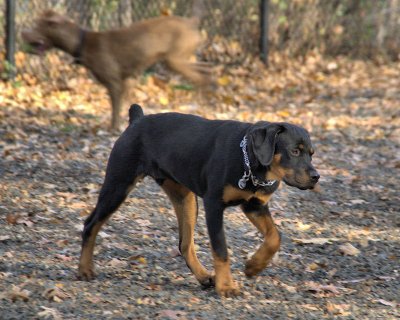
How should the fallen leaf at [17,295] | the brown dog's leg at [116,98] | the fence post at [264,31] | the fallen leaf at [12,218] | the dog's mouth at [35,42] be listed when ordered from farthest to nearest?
the fence post at [264,31]
the dog's mouth at [35,42]
the brown dog's leg at [116,98]
the fallen leaf at [12,218]
the fallen leaf at [17,295]

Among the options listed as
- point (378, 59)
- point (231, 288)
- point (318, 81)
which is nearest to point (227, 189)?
point (231, 288)

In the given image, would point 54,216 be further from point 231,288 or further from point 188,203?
point 231,288

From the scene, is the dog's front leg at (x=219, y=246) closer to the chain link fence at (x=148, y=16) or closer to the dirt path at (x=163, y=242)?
the dirt path at (x=163, y=242)

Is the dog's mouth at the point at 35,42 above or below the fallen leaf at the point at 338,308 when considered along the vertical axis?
above

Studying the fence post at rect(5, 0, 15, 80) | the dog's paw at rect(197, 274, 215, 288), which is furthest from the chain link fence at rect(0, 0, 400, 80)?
the dog's paw at rect(197, 274, 215, 288)

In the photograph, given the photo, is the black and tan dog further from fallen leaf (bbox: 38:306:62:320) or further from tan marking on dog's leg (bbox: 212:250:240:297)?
fallen leaf (bbox: 38:306:62:320)

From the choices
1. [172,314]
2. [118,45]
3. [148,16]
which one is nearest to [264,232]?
[172,314]

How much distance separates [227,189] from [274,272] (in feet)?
3.83

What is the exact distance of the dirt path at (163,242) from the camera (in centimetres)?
541

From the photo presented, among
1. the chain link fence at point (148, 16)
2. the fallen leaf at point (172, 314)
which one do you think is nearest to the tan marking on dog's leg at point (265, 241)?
the fallen leaf at point (172, 314)

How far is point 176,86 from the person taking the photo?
1391 cm

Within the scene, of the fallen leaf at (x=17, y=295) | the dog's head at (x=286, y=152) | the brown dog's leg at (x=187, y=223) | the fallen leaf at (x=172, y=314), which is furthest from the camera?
the brown dog's leg at (x=187, y=223)

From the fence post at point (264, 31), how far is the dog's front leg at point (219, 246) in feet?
35.3

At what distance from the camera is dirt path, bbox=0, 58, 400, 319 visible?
213 inches
